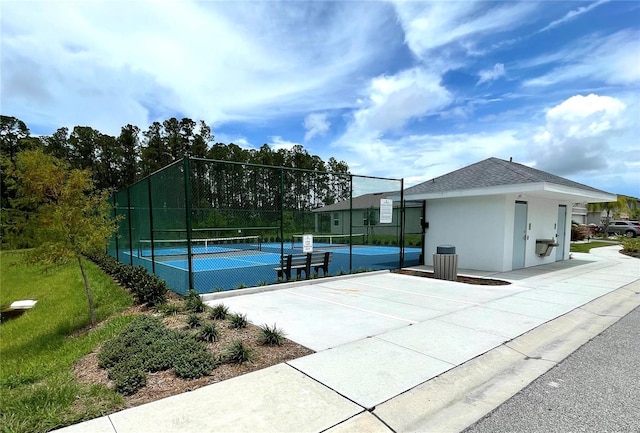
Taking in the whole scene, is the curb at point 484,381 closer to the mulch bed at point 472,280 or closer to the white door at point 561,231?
the mulch bed at point 472,280

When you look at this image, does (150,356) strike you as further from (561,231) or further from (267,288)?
(561,231)

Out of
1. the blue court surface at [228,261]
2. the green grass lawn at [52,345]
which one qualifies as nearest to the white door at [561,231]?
the blue court surface at [228,261]

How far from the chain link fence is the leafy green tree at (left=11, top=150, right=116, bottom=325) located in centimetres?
104

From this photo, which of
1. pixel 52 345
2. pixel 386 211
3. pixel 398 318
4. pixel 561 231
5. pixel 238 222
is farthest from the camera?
pixel 238 222

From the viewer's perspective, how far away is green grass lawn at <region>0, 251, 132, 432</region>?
113 inches

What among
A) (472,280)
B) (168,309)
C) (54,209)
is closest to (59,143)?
(54,209)

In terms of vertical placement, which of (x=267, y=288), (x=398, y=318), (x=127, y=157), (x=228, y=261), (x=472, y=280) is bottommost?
(x=228, y=261)

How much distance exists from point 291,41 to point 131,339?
8583mm

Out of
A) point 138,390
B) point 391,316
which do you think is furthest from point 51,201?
point 391,316

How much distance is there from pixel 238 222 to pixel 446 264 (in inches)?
474

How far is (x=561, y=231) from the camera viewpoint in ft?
47.6

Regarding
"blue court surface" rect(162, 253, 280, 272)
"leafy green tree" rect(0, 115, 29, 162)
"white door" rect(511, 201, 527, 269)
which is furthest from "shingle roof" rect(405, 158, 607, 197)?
"leafy green tree" rect(0, 115, 29, 162)

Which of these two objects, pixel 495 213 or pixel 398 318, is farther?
pixel 495 213

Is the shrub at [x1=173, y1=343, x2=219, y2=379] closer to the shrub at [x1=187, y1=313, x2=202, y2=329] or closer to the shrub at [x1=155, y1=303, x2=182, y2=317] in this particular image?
the shrub at [x1=187, y1=313, x2=202, y2=329]
